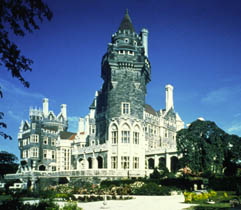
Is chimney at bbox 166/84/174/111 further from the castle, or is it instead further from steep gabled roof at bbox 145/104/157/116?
steep gabled roof at bbox 145/104/157/116

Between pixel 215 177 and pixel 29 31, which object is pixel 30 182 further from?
pixel 29 31

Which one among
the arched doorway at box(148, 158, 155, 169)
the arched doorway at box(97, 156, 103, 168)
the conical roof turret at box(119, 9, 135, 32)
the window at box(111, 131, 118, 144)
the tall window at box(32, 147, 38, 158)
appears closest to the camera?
the window at box(111, 131, 118, 144)

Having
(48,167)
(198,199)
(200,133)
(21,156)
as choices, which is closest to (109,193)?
(198,199)

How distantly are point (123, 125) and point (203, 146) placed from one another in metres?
16.4

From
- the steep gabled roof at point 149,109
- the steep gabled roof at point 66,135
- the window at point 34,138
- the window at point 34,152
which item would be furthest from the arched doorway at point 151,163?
the window at point 34,138

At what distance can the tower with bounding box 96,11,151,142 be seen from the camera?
52344 mm

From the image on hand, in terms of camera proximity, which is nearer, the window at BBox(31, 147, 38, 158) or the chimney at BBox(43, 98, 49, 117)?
the window at BBox(31, 147, 38, 158)

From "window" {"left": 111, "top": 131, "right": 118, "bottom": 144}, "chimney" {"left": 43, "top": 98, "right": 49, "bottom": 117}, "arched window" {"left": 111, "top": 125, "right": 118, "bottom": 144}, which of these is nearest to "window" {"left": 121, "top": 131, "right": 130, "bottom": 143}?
"window" {"left": 111, "top": 131, "right": 118, "bottom": 144}

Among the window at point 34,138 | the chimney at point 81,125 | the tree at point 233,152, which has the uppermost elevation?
the chimney at point 81,125

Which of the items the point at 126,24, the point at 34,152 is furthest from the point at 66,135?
the point at 126,24

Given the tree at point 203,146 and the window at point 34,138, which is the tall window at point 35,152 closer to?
the window at point 34,138

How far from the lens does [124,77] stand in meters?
53.4

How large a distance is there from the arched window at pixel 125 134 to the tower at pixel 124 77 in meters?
1.94

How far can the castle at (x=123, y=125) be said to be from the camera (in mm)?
50844
